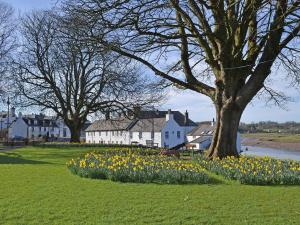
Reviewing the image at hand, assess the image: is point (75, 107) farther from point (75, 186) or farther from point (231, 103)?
point (75, 186)

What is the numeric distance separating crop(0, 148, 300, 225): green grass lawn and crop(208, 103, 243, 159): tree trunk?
704cm

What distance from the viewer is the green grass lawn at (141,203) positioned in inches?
291

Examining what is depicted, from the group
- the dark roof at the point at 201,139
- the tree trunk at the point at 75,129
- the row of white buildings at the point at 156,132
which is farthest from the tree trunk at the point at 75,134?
the dark roof at the point at 201,139

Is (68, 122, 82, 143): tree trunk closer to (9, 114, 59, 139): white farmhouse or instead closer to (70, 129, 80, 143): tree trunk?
(70, 129, 80, 143): tree trunk

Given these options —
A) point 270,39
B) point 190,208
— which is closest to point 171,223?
point 190,208

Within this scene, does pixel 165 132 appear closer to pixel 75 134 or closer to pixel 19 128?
pixel 75 134

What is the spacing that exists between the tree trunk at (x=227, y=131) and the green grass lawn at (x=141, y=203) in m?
7.04

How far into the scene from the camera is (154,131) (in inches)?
2977

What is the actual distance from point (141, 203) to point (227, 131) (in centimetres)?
1123

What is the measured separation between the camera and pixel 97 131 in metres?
98.4

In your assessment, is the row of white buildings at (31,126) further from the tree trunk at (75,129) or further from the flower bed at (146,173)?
the flower bed at (146,173)

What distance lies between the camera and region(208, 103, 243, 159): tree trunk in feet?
62.8

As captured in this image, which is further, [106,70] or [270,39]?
[106,70]

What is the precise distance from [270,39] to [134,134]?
65.2 meters
